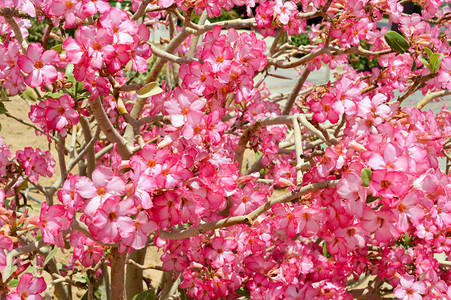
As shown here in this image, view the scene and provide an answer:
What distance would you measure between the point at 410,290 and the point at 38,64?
4.53 feet

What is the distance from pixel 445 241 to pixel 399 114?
778mm

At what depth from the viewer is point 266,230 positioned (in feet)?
4.78

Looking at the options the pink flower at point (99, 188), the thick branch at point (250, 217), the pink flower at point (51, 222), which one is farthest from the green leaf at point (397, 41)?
the pink flower at point (51, 222)

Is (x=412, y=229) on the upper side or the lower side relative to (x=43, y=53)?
lower

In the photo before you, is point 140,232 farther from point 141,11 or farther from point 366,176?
point 141,11

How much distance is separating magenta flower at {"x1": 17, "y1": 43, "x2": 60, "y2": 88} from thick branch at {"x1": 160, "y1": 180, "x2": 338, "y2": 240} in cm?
51

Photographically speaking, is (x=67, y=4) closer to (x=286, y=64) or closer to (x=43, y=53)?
(x=43, y=53)

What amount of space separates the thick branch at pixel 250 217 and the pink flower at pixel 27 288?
1.11 feet

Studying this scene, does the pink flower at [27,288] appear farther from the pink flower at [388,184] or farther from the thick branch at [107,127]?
the pink flower at [388,184]

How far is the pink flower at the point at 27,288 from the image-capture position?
3.87ft

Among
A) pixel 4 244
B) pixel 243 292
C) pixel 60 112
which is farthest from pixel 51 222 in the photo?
pixel 243 292

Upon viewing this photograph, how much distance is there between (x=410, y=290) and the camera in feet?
5.31

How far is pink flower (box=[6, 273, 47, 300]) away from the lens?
3.87ft

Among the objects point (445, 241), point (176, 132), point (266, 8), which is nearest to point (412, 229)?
point (445, 241)
